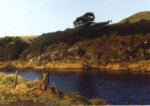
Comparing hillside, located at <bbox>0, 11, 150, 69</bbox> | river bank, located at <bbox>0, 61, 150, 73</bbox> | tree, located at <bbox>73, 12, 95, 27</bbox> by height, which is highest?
tree, located at <bbox>73, 12, 95, 27</bbox>

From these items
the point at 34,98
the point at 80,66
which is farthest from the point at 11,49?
the point at 34,98

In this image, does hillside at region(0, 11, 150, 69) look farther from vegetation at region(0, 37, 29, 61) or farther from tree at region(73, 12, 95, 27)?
tree at region(73, 12, 95, 27)

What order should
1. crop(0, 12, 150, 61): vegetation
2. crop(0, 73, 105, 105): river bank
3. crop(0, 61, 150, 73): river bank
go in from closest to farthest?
crop(0, 73, 105, 105): river bank
crop(0, 61, 150, 73): river bank
crop(0, 12, 150, 61): vegetation

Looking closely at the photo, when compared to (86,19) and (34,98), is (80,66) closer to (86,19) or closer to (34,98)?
(86,19)

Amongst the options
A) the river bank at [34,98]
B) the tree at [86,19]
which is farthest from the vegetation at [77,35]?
the river bank at [34,98]

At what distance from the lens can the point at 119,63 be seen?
63.5 metres

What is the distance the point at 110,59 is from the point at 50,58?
24626mm

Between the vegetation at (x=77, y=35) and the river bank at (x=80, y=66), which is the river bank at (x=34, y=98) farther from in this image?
the vegetation at (x=77, y=35)

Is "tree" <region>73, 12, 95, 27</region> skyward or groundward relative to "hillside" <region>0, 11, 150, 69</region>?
skyward

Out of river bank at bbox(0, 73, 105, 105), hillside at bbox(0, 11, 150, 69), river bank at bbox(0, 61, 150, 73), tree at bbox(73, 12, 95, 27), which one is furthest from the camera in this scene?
tree at bbox(73, 12, 95, 27)

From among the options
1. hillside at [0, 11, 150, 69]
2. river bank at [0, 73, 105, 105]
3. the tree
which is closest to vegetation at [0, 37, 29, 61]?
hillside at [0, 11, 150, 69]

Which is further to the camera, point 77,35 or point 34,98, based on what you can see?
point 77,35

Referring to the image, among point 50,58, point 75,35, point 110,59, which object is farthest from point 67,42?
point 110,59

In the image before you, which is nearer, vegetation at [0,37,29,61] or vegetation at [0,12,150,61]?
vegetation at [0,12,150,61]
